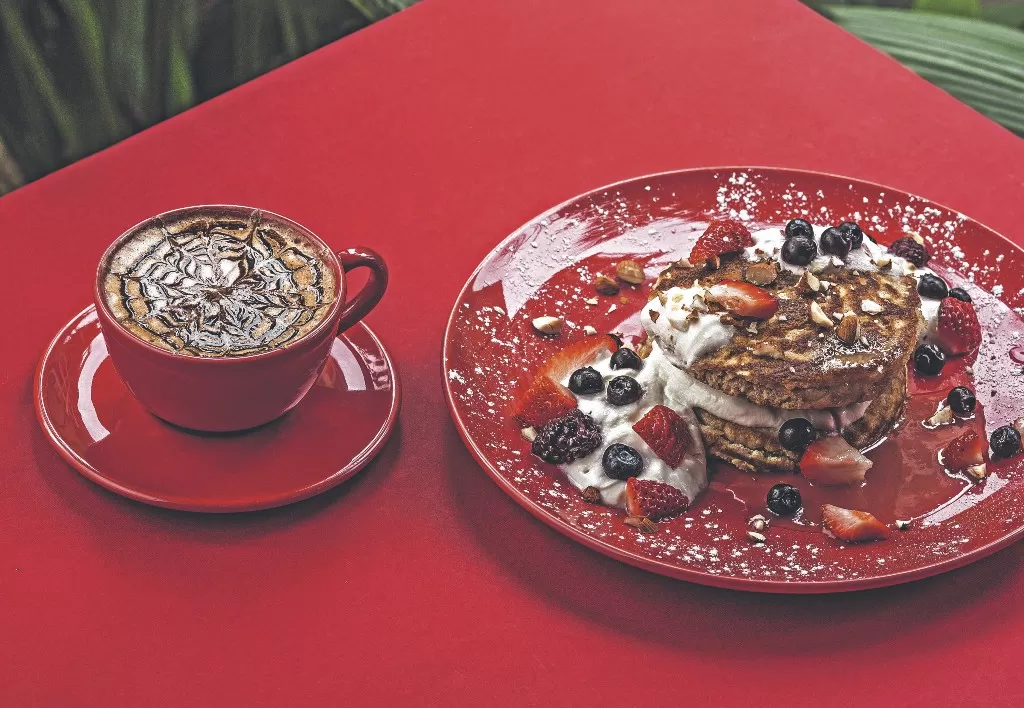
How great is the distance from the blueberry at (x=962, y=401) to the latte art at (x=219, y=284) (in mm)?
879

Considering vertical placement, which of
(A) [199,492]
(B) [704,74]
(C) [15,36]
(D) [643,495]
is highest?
(B) [704,74]

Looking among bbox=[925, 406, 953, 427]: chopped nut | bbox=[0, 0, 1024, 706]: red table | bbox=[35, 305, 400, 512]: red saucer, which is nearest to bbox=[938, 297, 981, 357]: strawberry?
bbox=[925, 406, 953, 427]: chopped nut

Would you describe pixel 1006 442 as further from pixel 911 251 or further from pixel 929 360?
pixel 911 251

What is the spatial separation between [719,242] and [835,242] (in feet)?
0.57

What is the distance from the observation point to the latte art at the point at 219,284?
1237 mm

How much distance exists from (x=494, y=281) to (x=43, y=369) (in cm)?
63

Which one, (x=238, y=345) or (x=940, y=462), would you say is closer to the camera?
(x=238, y=345)

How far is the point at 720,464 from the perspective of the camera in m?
1.45

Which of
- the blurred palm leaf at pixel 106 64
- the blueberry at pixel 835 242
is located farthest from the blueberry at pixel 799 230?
the blurred palm leaf at pixel 106 64

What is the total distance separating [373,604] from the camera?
4.20 ft

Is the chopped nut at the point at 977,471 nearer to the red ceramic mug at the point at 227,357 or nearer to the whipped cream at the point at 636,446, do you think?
the whipped cream at the point at 636,446

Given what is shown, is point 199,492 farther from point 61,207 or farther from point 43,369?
point 61,207

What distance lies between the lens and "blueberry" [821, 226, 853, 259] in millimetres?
1604

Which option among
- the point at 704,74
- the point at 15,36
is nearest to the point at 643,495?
the point at 704,74
